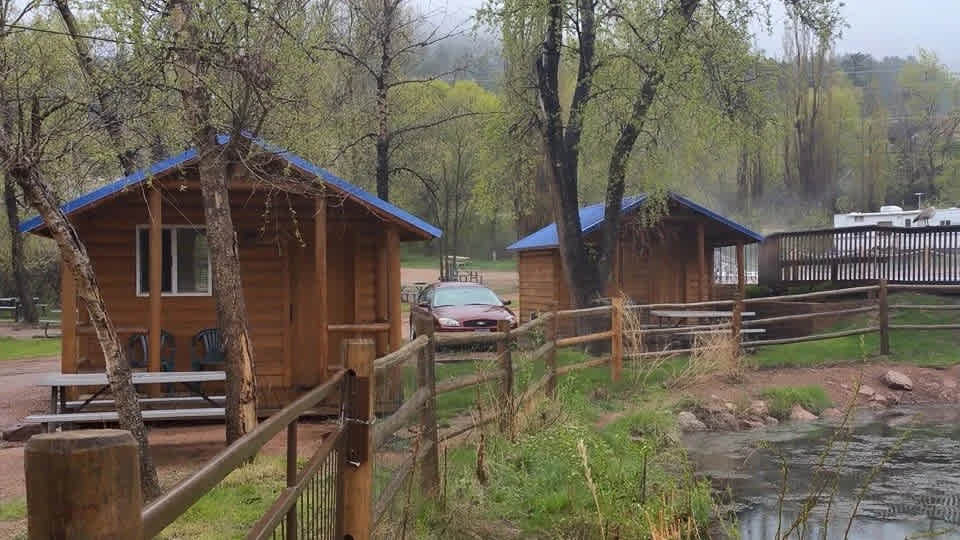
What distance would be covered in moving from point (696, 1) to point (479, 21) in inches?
170

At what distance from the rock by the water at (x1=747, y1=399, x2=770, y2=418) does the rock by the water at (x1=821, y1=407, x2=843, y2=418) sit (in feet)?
3.15

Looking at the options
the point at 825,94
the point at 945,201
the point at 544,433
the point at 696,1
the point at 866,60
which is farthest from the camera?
the point at 866,60

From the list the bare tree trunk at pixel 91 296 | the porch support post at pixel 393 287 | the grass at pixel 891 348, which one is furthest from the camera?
the grass at pixel 891 348

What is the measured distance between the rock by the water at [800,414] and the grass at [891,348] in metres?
2.71

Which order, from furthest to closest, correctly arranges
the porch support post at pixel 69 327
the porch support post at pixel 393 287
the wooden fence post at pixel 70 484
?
the porch support post at pixel 393 287
the porch support post at pixel 69 327
the wooden fence post at pixel 70 484

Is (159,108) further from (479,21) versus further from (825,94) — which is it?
(825,94)

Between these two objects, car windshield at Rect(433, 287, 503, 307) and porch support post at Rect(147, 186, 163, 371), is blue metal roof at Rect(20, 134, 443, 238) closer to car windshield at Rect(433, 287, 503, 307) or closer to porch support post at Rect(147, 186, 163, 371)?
porch support post at Rect(147, 186, 163, 371)

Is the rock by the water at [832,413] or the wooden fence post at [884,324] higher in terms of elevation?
the wooden fence post at [884,324]

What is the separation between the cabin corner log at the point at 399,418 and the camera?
4895 mm

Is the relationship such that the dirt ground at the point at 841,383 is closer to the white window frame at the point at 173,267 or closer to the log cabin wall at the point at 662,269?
the log cabin wall at the point at 662,269

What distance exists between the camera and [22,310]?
36.2m

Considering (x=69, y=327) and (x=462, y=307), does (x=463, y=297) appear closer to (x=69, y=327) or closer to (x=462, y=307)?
(x=462, y=307)

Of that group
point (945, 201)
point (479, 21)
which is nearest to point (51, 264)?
point (479, 21)

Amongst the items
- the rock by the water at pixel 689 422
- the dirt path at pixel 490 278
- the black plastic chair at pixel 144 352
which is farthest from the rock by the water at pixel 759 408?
the dirt path at pixel 490 278
